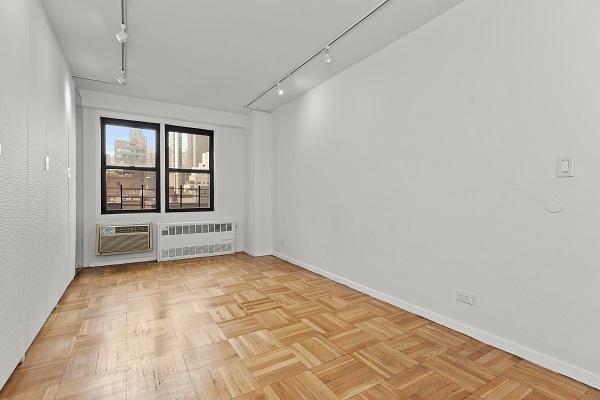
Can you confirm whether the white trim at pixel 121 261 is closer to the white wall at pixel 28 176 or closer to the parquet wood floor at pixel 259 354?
the parquet wood floor at pixel 259 354

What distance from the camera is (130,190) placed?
5203 mm

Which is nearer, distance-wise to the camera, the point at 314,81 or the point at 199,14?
the point at 199,14

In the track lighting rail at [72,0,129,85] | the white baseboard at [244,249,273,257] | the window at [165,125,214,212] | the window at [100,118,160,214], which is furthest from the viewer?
the white baseboard at [244,249,273,257]

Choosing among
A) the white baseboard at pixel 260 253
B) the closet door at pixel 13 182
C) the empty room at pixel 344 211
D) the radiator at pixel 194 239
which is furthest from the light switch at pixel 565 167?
the radiator at pixel 194 239

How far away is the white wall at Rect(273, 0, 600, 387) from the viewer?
6.27 ft

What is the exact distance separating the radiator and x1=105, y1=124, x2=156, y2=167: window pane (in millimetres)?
1242

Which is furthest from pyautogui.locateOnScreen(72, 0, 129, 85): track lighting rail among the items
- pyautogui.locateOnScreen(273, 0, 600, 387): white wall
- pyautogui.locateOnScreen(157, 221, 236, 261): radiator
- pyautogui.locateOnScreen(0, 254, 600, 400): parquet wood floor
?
pyautogui.locateOnScreen(0, 254, 600, 400): parquet wood floor

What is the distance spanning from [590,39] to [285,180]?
4090 mm

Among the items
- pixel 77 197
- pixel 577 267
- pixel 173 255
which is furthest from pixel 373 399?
pixel 77 197

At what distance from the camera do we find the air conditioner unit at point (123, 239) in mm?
4691

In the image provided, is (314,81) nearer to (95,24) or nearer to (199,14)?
(199,14)

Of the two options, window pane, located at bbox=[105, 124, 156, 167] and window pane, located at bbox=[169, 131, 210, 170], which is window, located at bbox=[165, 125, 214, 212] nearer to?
window pane, located at bbox=[169, 131, 210, 170]

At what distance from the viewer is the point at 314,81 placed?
4.28 metres

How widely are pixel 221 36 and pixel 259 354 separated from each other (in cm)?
306
